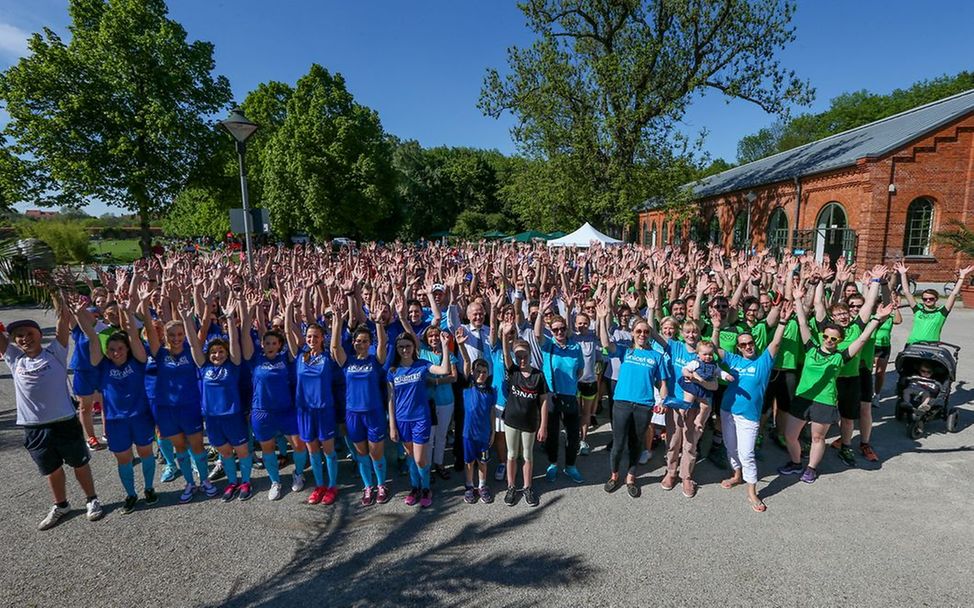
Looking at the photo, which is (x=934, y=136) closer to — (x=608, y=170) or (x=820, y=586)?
(x=608, y=170)

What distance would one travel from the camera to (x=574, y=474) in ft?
16.3

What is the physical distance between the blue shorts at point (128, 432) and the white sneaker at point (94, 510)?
0.51 m

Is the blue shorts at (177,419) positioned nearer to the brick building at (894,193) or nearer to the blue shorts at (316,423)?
the blue shorts at (316,423)

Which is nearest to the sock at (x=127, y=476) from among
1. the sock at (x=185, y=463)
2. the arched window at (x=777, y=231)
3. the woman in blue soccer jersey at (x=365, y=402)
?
the sock at (x=185, y=463)

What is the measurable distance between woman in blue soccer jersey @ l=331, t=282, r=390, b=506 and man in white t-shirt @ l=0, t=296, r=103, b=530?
2.34 meters

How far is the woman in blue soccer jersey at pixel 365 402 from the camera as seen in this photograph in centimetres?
441

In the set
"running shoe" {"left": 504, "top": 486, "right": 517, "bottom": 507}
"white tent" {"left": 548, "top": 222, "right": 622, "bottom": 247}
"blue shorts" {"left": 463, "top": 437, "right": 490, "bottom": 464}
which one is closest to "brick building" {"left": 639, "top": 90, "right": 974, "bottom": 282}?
"white tent" {"left": 548, "top": 222, "right": 622, "bottom": 247}

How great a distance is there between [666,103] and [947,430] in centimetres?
2008

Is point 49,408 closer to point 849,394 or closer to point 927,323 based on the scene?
point 849,394

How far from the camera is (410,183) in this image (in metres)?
45.7

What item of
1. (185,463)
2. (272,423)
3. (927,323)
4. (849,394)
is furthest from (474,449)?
(927,323)

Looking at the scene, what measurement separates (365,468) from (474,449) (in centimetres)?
108

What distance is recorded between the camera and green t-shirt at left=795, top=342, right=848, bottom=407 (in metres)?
4.77

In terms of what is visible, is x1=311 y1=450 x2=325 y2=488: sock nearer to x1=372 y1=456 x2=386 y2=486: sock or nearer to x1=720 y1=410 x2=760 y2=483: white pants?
x1=372 y1=456 x2=386 y2=486: sock
